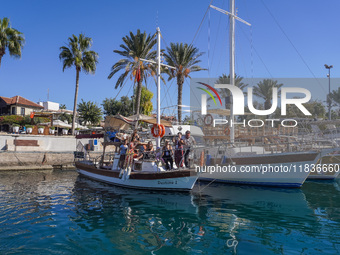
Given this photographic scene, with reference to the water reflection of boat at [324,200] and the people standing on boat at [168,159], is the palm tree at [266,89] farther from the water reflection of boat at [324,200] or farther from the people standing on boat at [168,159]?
the people standing on boat at [168,159]

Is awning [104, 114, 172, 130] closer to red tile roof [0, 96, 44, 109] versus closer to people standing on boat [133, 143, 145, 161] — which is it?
people standing on boat [133, 143, 145, 161]

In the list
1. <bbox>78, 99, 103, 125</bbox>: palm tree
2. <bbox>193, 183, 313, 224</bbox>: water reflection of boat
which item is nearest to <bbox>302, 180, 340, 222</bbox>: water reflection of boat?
<bbox>193, 183, 313, 224</bbox>: water reflection of boat

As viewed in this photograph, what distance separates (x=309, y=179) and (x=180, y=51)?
18709 mm

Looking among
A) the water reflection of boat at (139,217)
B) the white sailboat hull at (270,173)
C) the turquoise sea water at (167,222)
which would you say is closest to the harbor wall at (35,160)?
the turquoise sea water at (167,222)

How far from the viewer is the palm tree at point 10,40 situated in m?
27.8

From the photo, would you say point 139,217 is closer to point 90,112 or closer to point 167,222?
point 167,222

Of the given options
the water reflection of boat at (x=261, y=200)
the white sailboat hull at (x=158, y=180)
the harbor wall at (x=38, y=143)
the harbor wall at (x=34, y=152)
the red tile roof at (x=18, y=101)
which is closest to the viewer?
the water reflection of boat at (x=261, y=200)

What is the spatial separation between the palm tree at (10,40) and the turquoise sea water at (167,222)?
20589 millimetres

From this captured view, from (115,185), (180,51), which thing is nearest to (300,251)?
(115,185)

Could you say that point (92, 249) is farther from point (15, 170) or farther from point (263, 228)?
point (15, 170)

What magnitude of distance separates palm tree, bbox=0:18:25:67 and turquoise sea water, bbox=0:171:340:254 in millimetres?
20589

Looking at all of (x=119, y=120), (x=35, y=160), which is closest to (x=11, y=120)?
(x=35, y=160)

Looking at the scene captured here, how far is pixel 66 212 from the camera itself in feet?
30.7

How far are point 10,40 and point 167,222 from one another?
29.5 m
